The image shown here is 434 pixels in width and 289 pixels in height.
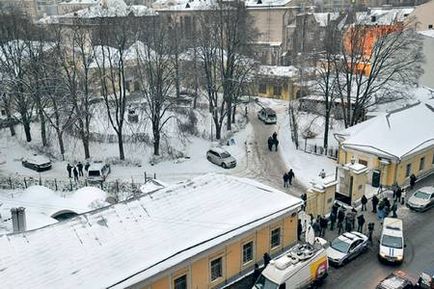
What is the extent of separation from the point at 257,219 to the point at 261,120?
28.3m

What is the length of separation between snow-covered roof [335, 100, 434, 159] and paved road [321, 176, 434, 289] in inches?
235

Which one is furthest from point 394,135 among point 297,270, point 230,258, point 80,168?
point 80,168

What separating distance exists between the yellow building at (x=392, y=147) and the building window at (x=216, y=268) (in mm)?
14466

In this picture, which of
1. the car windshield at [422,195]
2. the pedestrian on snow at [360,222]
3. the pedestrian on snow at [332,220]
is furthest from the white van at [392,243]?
the car windshield at [422,195]

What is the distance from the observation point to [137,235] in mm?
17938

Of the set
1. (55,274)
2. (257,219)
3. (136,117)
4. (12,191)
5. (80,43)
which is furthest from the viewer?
(136,117)

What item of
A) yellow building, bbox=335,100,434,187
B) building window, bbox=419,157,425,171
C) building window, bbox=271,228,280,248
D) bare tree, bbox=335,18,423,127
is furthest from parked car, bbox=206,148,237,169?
building window, bbox=271,228,280,248

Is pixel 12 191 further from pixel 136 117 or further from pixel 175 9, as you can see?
pixel 175 9

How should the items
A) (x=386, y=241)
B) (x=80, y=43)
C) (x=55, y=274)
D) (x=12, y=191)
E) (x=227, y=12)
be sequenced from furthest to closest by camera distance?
1. (x=227, y=12)
2. (x=80, y=43)
3. (x=12, y=191)
4. (x=386, y=241)
5. (x=55, y=274)

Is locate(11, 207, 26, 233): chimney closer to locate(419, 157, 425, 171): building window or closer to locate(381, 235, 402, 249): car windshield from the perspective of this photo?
locate(381, 235, 402, 249): car windshield

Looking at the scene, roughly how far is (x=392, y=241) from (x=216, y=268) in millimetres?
8332

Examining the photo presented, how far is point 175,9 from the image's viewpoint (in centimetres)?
7825

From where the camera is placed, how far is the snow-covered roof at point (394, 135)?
29.0m

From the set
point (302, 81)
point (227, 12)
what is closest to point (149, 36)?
point (227, 12)
